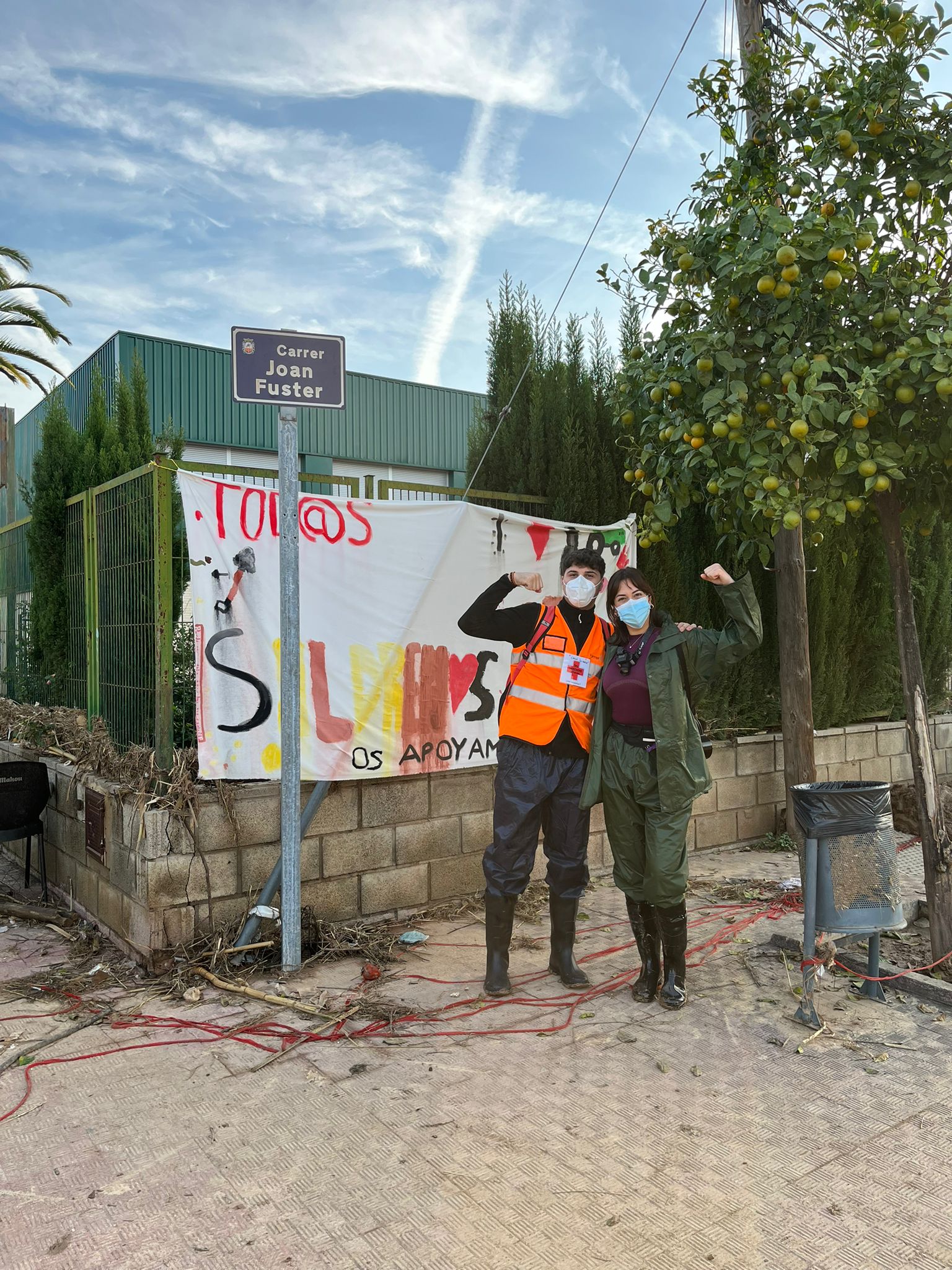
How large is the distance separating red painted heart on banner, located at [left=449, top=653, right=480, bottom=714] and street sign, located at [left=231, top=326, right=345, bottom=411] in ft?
5.73

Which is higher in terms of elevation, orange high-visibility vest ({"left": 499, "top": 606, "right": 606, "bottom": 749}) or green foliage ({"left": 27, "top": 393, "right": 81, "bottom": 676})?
green foliage ({"left": 27, "top": 393, "right": 81, "bottom": 676})

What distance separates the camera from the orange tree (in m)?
3.86

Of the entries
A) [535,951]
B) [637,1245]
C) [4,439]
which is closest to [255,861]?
[535,951]

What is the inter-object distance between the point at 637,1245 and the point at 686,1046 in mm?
1365

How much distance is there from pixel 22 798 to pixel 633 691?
3.81m

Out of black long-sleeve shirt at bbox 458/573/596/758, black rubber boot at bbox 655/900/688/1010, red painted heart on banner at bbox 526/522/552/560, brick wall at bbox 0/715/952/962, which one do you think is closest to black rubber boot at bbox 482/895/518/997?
black rubber boot at bbox 655/900/688/1010

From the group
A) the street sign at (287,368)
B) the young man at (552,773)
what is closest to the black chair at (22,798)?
the street sign at (287,368)

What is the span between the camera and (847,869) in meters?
4.09

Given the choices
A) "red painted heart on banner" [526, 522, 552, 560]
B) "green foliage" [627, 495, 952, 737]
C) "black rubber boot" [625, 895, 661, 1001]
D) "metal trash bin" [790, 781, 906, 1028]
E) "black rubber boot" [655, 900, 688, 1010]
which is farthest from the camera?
"green foliage" [627, 495, 952, 737]

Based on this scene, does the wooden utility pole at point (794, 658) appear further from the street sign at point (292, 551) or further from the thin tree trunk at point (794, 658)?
the street sign at point (292, 551)

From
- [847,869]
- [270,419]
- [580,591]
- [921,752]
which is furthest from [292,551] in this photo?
[270,419]

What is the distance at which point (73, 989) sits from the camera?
4418mm

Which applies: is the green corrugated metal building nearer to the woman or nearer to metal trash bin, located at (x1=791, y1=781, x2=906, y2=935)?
the woman

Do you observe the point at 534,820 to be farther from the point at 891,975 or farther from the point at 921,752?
the point at 921,752
